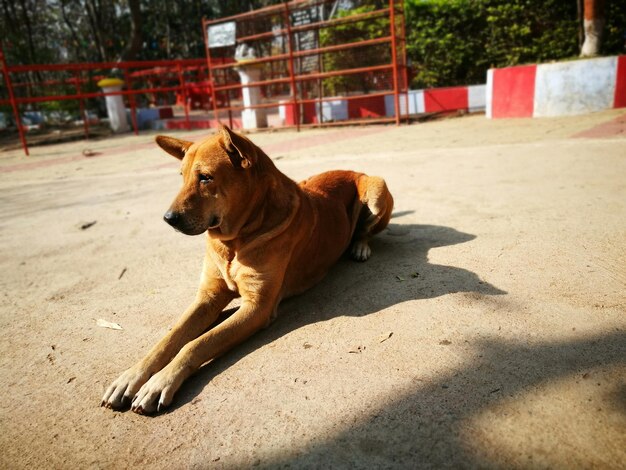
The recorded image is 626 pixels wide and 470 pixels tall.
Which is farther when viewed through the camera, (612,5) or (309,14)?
(309,14)

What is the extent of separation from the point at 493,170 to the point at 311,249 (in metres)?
3.66

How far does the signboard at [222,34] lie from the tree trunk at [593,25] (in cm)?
915

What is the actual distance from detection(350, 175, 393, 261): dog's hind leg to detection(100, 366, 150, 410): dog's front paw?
1.84 meters

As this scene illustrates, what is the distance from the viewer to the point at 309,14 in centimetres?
1254

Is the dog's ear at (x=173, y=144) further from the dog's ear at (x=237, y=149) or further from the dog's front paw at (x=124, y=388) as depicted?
Result: the dog's front paw at (x=124, y=388)

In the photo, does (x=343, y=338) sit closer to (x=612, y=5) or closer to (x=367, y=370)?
(x=367, y=370)

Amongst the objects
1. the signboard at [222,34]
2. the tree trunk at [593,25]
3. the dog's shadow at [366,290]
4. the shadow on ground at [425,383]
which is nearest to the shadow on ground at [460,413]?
the shadow on ground at [425,383]

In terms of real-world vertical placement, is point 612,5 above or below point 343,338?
above

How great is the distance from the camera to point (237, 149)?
7.95 feet

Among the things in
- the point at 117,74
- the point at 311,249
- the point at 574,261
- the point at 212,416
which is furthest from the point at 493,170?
the point at 117,74

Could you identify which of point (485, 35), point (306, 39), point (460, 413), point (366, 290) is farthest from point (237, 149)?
point (485, 35)

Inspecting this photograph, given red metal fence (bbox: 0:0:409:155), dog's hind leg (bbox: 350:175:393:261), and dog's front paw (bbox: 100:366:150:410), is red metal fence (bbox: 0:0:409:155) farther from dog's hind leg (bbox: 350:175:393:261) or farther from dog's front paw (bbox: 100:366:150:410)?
dog's front paw (bbox: 100:366:150:410)

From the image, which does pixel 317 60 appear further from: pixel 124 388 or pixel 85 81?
pixel 124 388

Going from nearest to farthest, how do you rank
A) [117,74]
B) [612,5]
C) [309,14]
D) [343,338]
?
[343,338] < [612,5] < [309,14] < [117,74]
